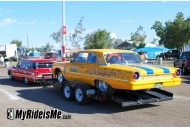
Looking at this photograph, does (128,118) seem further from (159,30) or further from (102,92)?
(159,30)

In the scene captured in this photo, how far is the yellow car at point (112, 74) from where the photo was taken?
814cm

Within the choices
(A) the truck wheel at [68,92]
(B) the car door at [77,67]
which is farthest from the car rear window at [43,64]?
(A) the truck wheel at [68,92]

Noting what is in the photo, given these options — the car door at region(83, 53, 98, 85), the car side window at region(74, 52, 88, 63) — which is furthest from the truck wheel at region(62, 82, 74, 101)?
the car side window at region(74, 52, 88, 63)

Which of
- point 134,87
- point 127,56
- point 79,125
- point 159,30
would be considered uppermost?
point 159,30

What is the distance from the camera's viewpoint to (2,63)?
105 ft

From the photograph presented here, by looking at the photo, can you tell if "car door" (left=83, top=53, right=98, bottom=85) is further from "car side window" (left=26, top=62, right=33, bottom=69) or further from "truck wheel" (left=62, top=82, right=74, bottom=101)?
"car side window" (left=26, top=62, right=33, bottom=69)

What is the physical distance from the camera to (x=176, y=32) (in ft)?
163

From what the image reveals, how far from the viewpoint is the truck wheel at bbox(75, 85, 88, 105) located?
9.17m

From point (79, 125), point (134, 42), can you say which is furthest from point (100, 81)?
point (134, 42)

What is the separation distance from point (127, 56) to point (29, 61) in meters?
6.49

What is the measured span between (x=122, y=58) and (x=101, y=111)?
6.33 feet

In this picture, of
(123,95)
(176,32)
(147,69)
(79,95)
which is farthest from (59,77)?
(176,32)

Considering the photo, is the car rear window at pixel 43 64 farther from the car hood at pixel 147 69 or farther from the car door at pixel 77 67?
the car hood at pixel 147 69

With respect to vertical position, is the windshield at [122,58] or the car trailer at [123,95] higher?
the windshield at [122,58]
